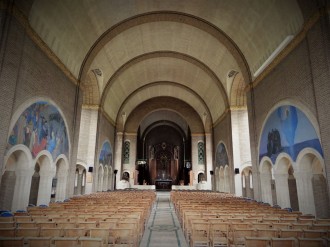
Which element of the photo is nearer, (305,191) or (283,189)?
(305,191)

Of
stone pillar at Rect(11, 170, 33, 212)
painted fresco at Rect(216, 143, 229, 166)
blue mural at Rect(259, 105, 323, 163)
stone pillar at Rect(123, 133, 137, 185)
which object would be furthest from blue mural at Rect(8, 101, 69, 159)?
stone pillar at Rect(123, 133, 137, 185)

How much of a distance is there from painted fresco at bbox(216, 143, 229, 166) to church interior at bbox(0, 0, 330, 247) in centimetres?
11

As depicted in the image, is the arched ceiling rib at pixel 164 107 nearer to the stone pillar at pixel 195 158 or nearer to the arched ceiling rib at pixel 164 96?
the arched ceiling rib at pixel 164 96

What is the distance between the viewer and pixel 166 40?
20672mm

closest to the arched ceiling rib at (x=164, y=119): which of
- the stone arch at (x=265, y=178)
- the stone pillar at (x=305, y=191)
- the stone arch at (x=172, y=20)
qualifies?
the stone arch at (x=172, y=20)

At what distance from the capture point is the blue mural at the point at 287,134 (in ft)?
32.5

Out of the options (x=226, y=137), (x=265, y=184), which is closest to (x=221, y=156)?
(x=226, y=137)

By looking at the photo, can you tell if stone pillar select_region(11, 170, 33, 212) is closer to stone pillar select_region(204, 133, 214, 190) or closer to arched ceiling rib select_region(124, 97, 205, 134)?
stone pillar select_region(204, 133, 214, 190)

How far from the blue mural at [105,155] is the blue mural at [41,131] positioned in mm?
8407

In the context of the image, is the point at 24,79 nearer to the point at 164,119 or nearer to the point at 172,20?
the point at 172,20

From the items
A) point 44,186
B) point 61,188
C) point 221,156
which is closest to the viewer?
point 44,186

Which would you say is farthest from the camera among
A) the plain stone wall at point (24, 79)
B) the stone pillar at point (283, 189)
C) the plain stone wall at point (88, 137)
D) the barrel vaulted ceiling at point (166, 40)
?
the plain stone wall at point (88, 137)

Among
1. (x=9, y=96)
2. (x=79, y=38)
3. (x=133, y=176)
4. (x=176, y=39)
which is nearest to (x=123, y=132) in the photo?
(x=133, y=176)

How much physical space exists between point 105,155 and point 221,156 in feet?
40.2
